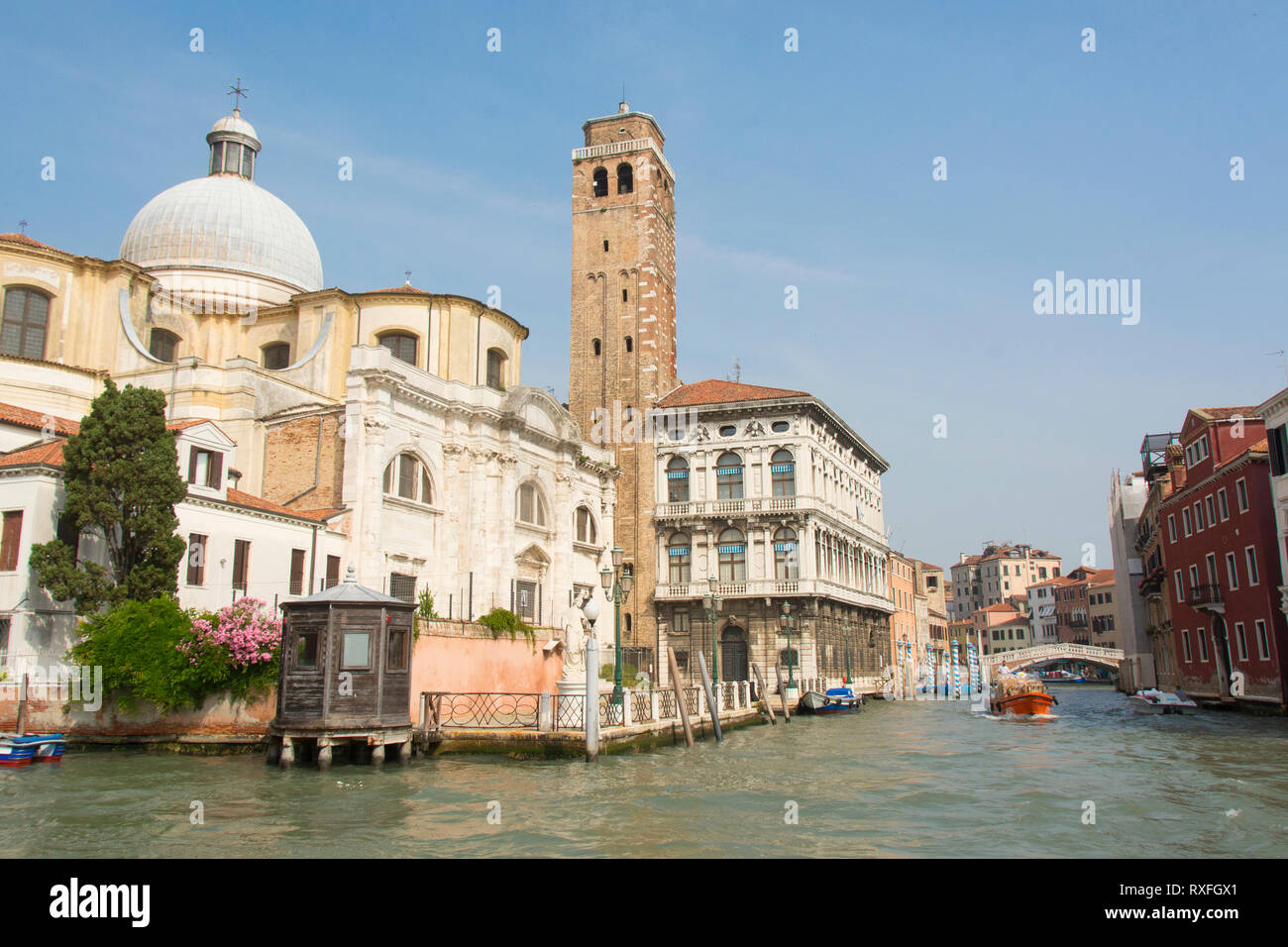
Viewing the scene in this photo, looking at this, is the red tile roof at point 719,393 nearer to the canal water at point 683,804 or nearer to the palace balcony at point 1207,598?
the palace balcony at point 1207,598

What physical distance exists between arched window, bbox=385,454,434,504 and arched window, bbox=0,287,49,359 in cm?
1068

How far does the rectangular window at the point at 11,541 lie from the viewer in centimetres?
1953

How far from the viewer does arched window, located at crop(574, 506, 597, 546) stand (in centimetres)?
3831

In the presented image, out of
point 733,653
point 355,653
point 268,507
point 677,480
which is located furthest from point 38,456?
point 733,653

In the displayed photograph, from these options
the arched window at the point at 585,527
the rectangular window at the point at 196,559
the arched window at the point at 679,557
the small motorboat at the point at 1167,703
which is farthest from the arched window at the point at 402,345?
the small motorboat at the point at 1167,703

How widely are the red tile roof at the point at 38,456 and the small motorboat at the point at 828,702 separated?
23.6 m

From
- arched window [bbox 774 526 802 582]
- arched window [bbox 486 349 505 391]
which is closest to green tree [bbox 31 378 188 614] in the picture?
arched window [bbox 486 349 505 391]

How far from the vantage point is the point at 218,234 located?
34688mm

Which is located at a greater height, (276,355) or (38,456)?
(276,355)

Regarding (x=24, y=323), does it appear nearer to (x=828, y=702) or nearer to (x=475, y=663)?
(x=475, y=663)

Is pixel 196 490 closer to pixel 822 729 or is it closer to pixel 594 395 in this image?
pixel 822 729

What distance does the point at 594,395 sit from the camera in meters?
42.8

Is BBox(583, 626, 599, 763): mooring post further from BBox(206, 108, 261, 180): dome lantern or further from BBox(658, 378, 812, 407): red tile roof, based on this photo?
BBox(206, 108, 261, 180): dome lantern

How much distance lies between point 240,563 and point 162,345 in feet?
41.9
